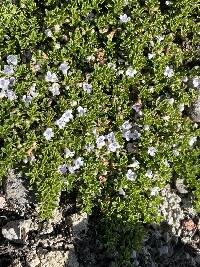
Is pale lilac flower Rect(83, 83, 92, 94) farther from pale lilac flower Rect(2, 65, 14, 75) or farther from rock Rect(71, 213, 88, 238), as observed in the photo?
rock Rect(71, 213, 88, 238)

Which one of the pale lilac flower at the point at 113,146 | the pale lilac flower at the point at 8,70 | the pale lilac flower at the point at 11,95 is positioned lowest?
the pale lilac flower at the point at 113,146

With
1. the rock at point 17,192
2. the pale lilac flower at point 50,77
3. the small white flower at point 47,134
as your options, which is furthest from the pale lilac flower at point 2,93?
the rock at point 17,192

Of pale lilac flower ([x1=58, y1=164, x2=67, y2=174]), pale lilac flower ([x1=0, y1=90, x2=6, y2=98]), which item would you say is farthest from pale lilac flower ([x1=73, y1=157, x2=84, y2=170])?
pale lilac flower ([x1=0, y1=90, x2=6, y2=98])

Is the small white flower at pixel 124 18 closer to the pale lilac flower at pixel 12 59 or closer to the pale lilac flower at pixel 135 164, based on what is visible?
the pale lilac flower at pixel 12 59

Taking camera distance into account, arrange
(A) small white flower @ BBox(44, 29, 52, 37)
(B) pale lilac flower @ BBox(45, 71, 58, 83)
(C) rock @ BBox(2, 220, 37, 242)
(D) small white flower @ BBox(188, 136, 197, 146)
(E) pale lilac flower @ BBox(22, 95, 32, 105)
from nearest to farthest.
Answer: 1. (C) rock @ BBox(2, 220, 37, 242)
2. (E) pale lilac flower @ BBox(22, 95, 32, 105)
3. (B) pale lilac flower @ BBox(45, 71, 58, 83)
4. (A) small white flower @ BBox(44, 29, 52, 37)
5. (D) small white flower @ BBox(188, 136, 197, 146)

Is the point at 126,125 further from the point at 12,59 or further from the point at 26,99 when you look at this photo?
the point at 12,59

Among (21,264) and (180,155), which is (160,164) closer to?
(180,155)

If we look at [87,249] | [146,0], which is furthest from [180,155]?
[146,0]
